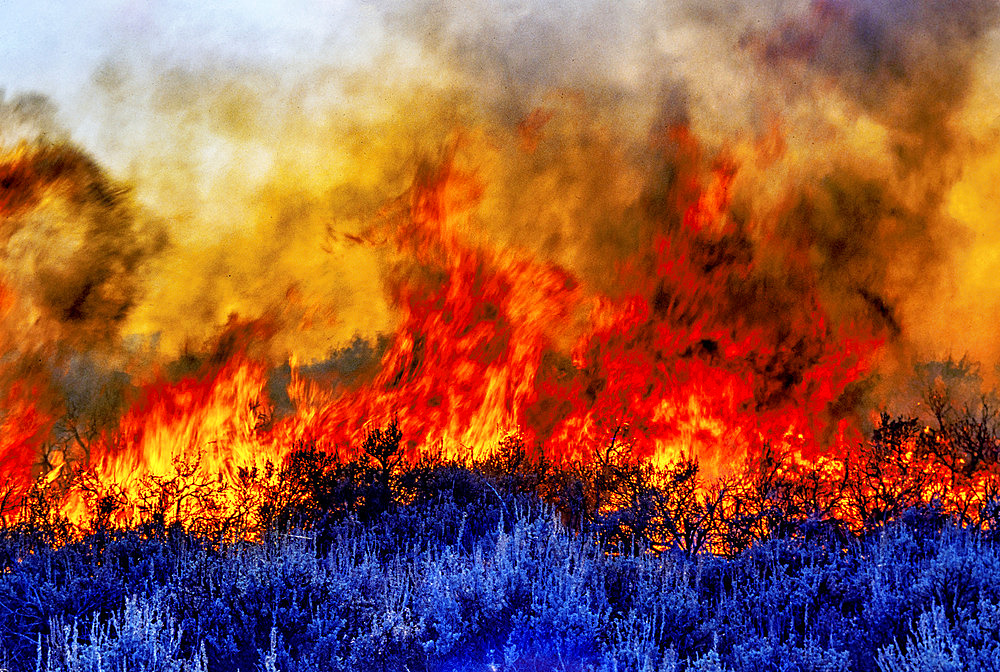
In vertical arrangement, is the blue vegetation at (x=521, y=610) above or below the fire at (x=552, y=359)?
below

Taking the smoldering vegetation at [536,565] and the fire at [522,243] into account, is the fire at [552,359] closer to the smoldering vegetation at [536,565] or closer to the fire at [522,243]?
the fire at [522,243]

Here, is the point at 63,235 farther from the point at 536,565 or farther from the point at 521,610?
the point at 521,610

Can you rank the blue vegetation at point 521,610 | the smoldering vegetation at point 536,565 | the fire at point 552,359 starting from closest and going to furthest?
the blue vegetation at point 521,610
the smoldering vegetation at point 536,565
the fire at point 552,359

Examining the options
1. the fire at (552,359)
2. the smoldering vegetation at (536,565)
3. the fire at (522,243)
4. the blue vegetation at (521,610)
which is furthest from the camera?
the fire at (522,243)

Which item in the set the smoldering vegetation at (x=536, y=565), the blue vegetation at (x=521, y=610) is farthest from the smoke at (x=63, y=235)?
the blue vegetation at (x=521, y=610)

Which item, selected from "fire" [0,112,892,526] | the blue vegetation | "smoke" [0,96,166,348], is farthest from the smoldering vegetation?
"smoke" [0,96,166,348]

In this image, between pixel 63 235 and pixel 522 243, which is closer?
pixel 63 235

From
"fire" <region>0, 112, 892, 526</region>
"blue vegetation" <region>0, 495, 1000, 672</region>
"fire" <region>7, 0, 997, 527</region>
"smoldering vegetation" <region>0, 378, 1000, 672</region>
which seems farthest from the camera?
"fire" <region>7, 0, 997, 527</region>

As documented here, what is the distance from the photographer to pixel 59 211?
31.0 ft

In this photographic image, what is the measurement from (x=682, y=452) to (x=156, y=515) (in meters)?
4.42

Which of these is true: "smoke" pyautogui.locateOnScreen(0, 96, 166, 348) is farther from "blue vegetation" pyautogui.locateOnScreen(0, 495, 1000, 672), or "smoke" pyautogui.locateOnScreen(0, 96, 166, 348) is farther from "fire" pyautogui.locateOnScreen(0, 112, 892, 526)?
"blue vegetation" pyautogui.locateOnScreen(0, 495, 1000, 672)

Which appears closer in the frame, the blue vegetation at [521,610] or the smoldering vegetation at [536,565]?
the blue vegetation at [521,610]

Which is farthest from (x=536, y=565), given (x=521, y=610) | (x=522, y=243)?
(x=522, y=243)

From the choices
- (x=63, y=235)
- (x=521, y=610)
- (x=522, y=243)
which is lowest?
(x=521, y=610)
